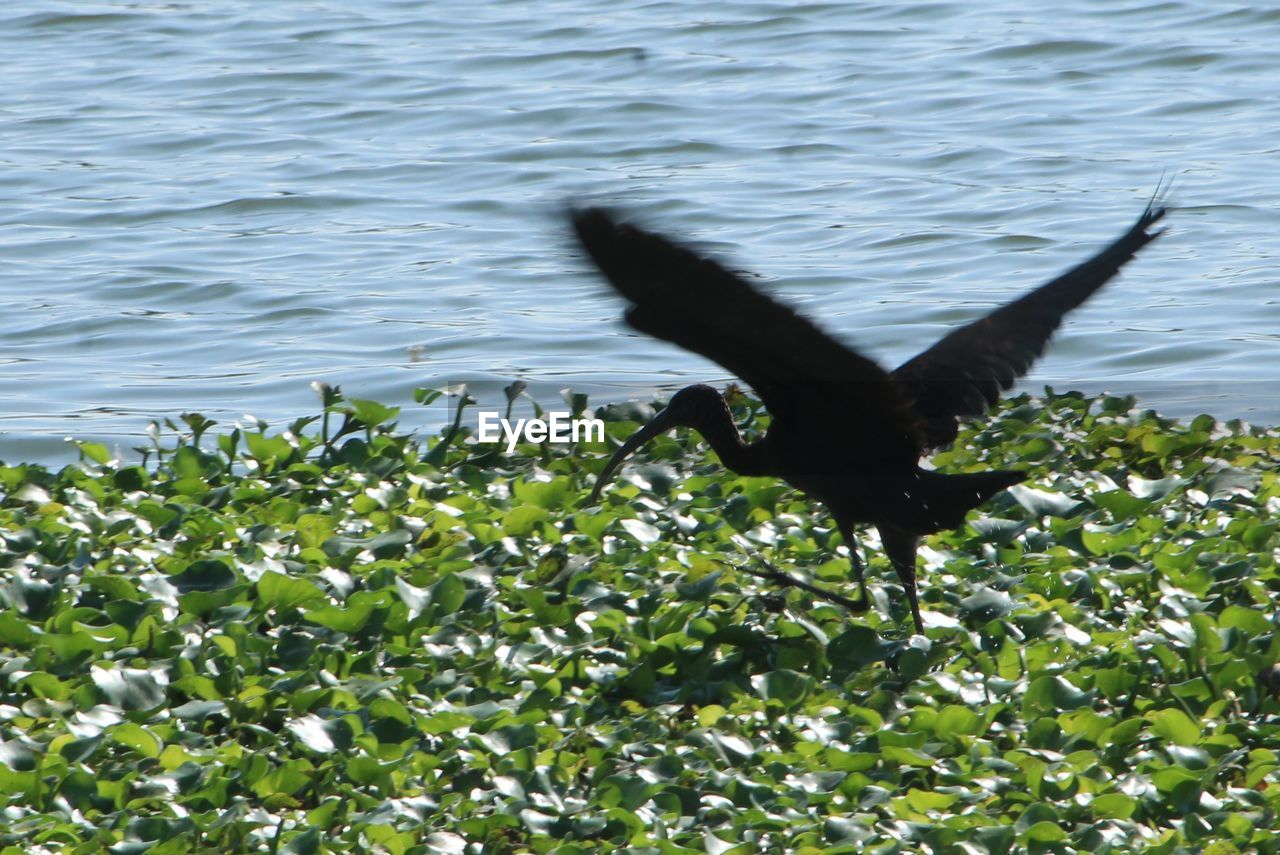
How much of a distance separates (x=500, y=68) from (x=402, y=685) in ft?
39.6

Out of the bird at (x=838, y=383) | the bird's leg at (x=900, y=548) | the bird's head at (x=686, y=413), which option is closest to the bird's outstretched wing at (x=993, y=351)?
the bird at (x=838, y=383)

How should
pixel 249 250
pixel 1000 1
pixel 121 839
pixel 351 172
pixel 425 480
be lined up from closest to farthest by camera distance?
pixel 121 839, pixel 425 480, pixel 249 250, pixel 351 172, pixel 1000 1

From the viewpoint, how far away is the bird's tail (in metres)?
4.96

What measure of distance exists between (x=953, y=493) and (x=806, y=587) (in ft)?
1.48

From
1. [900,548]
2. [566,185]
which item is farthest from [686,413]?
[566,185]

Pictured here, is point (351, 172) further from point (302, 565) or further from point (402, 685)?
point (402, 685)

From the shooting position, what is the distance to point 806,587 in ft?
16.4

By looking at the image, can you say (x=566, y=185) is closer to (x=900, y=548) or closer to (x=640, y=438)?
(x=640, y=438)

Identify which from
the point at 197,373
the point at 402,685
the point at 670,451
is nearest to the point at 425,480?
the point at 670,451

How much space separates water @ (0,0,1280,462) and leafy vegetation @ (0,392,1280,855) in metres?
1.01

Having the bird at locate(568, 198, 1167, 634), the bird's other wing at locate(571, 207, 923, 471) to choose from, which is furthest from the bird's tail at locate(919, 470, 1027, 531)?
the bird's other wing at locate(571, 207, 923, 471)

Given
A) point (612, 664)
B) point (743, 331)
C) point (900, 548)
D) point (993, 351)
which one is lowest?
point (612, 664)

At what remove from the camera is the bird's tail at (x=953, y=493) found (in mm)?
4965

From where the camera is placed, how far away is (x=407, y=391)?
8.55 meters
